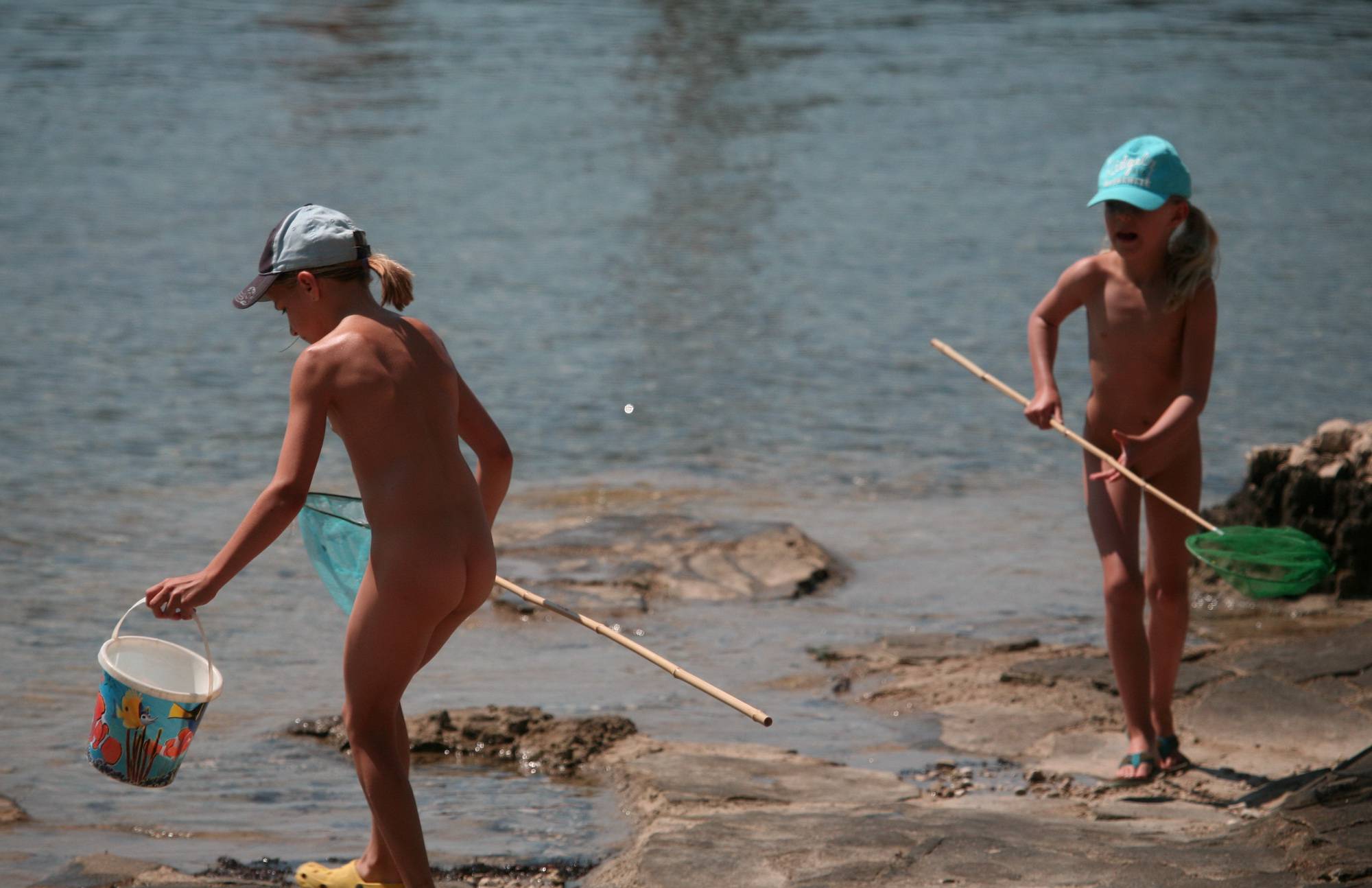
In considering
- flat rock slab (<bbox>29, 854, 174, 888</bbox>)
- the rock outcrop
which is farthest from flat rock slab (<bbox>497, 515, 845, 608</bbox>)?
flat rock slab (<bbox>29, 854, 174, 888</bbox>)

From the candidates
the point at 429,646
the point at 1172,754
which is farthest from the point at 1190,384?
the point at 429,646

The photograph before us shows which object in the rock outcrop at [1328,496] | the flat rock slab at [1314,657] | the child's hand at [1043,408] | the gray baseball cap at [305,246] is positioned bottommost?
the flat rock slab at [1314,657]

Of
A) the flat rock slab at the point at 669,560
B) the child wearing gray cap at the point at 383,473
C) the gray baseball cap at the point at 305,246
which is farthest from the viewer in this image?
→ the flat rock slab at the point at 669,560

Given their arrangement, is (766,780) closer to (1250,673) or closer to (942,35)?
(1250,673)

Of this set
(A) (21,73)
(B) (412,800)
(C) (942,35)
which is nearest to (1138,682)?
(B) (412,800)

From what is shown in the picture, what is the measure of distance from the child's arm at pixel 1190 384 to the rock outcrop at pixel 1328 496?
2.02 meters

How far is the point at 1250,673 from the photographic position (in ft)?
18.0

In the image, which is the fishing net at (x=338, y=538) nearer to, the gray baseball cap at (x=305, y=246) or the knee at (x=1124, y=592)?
the gray baseball cap at (x=305, y=246)

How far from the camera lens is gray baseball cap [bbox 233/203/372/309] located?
3398 mm

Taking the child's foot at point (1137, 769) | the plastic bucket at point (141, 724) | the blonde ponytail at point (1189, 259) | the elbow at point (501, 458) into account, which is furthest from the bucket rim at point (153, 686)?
the blonde ponytail at point (1189, 259)

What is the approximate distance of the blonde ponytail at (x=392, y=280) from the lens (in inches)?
137

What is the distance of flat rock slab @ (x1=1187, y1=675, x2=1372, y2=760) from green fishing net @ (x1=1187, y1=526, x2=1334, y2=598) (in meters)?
0.50

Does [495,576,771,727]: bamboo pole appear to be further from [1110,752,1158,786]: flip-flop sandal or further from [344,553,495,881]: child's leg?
[1110,752,1158,786]: flip-flop sandal

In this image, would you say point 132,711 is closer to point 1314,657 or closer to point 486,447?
point 486,447
